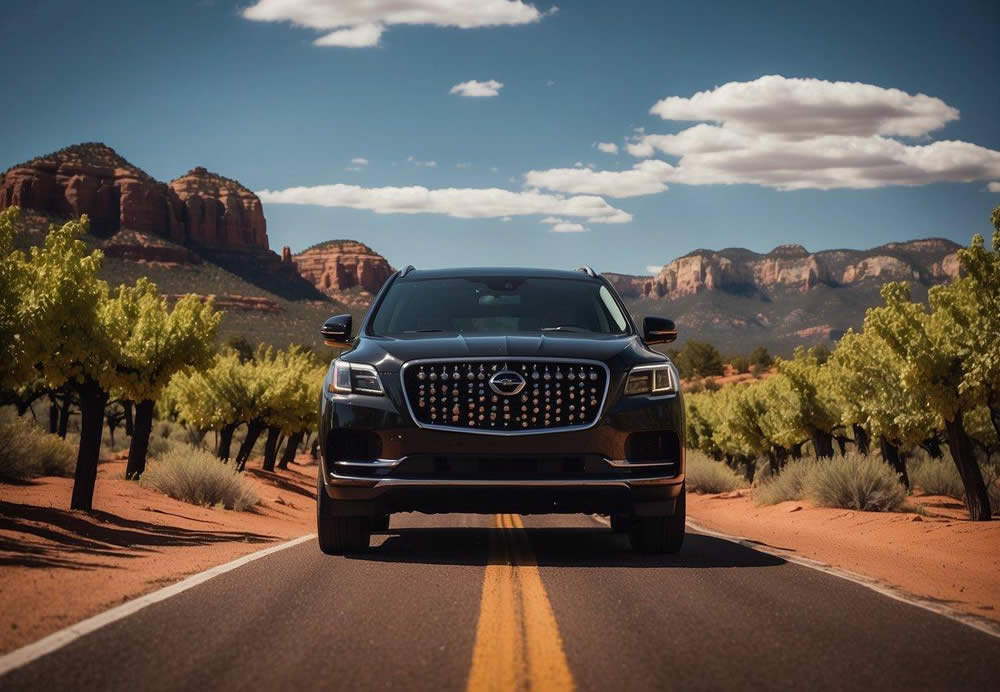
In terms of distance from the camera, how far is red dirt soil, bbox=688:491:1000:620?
770 cm

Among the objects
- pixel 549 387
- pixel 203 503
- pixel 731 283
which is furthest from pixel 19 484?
pixel 731 283

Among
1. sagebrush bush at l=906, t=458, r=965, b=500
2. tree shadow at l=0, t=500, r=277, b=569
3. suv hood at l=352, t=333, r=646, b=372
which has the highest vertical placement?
suv hood at l=352, t=333, r=646, b=372

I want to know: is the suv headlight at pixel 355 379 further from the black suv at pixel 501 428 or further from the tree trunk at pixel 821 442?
the tree trunk at pixel 821 442

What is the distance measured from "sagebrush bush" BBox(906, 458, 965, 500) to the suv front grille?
30.3 m

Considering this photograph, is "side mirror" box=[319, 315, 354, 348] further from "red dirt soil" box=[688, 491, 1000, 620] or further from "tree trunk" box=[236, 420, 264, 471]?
"tree trunk" box=[236, 420, 264, 471]

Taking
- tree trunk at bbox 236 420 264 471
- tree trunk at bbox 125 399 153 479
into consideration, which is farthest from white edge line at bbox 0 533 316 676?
tree trunk at bbox 236 420 264 471

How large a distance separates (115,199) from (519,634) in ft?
488

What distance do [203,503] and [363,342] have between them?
15305 mm

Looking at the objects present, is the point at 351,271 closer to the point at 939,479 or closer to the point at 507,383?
the point at 939,479

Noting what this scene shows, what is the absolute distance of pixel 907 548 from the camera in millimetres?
12766

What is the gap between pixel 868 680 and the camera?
443 centimetres

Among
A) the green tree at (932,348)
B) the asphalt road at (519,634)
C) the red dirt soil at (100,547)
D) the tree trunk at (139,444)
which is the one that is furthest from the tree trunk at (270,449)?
the asphalt road at (519,634)

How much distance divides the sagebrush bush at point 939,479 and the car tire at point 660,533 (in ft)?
94.2

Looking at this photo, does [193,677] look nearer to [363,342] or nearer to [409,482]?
[409,482]
